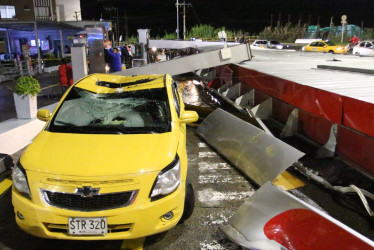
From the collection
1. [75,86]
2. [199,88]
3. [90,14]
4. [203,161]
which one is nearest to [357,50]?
[199,88]

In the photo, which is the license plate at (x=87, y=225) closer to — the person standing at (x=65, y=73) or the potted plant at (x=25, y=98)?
the potted plant at (x=25, y=98)

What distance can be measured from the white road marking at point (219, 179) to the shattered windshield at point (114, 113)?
5.51ft

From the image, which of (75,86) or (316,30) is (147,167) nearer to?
(75,86)

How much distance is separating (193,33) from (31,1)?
64.9ft

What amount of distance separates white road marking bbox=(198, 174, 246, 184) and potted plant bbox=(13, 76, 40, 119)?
13.9 ft

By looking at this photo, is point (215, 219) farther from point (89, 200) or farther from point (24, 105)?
point (24, 105)

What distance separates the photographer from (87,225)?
122 inches

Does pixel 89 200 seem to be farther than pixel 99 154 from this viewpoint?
No

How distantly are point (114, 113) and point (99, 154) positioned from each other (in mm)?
1008

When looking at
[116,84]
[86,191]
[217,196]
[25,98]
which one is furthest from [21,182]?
[25,98]

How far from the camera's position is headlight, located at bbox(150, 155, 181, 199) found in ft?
10.7

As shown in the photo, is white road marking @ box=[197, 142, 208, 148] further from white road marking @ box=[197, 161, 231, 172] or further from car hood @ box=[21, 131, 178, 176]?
car hood @ box=[21, 131, 178, 176]

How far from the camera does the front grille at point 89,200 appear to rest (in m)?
3.12

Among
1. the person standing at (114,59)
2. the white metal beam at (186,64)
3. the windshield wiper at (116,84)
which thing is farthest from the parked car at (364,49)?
the windshield wiper at (116,84)
